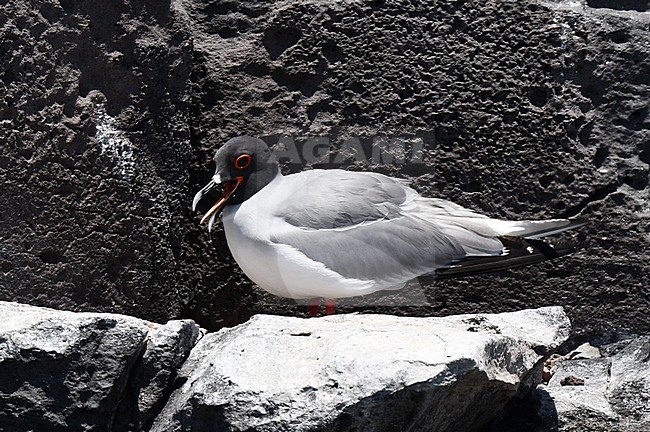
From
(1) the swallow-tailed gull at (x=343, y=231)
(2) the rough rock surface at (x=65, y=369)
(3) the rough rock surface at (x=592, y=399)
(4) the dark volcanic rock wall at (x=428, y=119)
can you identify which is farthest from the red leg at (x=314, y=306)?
(2) the rough rock surface at (x=65, y=369)

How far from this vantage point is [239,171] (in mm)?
4324

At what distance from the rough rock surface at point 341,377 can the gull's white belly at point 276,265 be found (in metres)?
0.47

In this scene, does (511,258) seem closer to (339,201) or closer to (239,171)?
(339,201)

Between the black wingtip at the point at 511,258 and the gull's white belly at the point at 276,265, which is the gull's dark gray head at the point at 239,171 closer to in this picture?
the gull's white belly at the point at 276,265

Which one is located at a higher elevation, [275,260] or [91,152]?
[91,152]

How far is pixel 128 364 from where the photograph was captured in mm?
3332

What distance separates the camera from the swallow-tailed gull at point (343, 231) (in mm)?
4090

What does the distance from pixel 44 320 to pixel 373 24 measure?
6.38 feet

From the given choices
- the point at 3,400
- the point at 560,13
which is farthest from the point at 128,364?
the point at 560,13

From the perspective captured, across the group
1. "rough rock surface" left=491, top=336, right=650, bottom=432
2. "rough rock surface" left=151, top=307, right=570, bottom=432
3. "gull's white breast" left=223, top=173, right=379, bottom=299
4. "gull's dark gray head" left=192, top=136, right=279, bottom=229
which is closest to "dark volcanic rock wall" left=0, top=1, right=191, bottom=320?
"gull's dark gray head" left=192, top=136, right=279, bottom=229

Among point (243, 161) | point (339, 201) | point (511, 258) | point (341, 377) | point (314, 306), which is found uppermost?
point (243, 161)

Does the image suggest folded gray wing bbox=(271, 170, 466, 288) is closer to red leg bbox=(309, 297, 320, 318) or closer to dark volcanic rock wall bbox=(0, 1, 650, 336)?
red leg bbox=(309, 297, 320, 318)

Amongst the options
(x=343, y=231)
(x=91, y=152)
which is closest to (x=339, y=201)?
(x=343, y=231)

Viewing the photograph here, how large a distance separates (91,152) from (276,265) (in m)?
0.87
